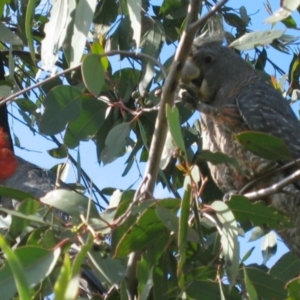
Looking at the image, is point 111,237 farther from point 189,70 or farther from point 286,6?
point 189,70

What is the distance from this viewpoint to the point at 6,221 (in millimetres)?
1801

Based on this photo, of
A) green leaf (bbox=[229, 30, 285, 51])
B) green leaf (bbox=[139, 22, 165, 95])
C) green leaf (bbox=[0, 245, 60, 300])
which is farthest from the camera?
green leaf (bbox=[139, 22, 165, 95])

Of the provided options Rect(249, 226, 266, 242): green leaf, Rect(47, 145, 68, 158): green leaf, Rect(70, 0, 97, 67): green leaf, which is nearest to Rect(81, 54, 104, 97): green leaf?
Rect(70, 0, 97, 67): green leaf

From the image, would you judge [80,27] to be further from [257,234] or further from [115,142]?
[257,234]

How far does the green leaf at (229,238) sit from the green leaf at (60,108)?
563mm

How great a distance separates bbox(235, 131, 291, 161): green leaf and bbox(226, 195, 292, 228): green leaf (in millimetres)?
209

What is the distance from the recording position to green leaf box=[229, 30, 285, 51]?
2039mm

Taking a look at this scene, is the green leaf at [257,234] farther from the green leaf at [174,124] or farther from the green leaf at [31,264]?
the green leaf at [31,264]

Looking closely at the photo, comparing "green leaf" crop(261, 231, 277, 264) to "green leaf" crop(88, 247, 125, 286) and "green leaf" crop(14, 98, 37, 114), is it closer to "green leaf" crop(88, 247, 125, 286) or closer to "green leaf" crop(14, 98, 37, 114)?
"green leaf" crop(14, 98, 37, 114)

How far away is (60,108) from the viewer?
1946 mm

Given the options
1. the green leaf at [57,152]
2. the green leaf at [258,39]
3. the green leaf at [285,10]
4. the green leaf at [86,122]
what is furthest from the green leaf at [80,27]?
the green leaf at [57,152]

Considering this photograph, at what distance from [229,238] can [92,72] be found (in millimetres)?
486

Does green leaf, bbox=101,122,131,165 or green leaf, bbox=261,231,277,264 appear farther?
green leaf, bbox=261,231,277,264

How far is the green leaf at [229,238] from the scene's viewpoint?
1.51m
